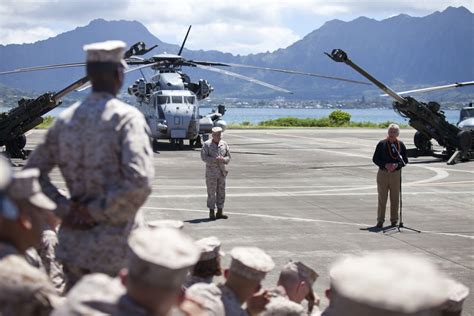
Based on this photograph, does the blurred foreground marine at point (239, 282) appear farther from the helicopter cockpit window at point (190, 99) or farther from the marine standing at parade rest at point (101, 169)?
the helicopter cockpit window at point (190, 99)

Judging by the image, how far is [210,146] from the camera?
14.1 meters

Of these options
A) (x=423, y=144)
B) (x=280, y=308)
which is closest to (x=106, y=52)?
(x=280, y=308)

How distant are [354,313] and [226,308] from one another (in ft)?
7.12

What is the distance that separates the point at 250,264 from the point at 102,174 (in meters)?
0.96

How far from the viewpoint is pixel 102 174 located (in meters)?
4.05

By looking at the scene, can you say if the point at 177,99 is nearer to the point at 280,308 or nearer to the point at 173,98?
the point at 173,98

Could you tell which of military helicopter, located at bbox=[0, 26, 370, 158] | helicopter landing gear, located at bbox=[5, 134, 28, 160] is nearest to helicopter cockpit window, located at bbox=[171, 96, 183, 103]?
military helicopter, located at bbox=[0, 26, 370, 158]

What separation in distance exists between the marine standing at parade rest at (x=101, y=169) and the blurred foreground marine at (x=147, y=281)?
0.97 m

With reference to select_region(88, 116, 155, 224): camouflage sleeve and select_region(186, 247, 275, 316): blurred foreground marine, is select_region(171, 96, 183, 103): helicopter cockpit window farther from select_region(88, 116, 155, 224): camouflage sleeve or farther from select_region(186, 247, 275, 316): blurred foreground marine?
select_region(88, 116, 155, 224): camouflage sleeve

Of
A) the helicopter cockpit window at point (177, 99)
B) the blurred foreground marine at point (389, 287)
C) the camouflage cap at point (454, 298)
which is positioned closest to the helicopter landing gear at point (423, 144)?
the helicopter cockpit window at point (177, 99)

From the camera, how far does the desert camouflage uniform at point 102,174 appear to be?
3.95 meters

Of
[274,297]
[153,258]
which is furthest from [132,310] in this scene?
[274,297]

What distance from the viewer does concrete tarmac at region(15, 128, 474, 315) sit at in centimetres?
1106

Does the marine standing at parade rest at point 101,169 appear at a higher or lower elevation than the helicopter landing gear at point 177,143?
higher
